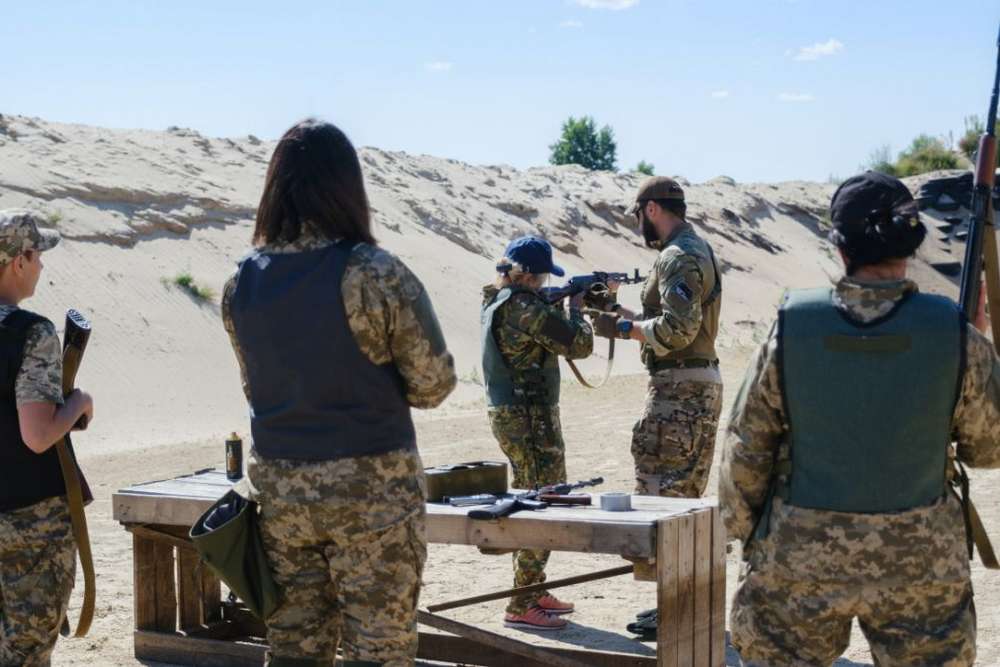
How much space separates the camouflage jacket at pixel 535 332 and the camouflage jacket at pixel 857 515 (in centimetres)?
258

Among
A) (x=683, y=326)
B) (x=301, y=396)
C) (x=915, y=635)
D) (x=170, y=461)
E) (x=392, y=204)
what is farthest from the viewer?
(x=392, y=204)

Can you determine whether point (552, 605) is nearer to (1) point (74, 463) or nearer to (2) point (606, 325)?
(2) point (606, 325)

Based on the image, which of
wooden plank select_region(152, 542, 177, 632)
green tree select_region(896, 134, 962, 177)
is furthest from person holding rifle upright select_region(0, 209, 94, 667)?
green tree select_region(896, 134, 962, 177)

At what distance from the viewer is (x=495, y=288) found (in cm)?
650

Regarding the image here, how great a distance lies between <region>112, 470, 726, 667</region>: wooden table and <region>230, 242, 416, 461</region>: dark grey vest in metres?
1.33

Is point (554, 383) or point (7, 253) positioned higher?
point (7, 253)

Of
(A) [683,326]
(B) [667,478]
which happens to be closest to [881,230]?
(A) [683,326]

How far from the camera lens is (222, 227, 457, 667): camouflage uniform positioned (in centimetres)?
363

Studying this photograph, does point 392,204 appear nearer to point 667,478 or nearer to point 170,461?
point 170,461

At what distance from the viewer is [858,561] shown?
326 centimetres

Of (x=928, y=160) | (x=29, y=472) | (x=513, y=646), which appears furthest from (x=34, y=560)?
(x=928, y=160)

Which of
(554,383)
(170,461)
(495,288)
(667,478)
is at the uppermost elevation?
(495,288)

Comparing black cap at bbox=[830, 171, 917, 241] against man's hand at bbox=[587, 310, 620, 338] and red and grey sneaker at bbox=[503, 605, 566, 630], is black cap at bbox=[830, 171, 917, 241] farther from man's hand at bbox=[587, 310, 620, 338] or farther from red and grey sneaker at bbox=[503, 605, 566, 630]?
red and grey sneaker at bbox=[503, 605, 566, 630]

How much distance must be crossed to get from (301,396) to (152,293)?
56.4 feet
